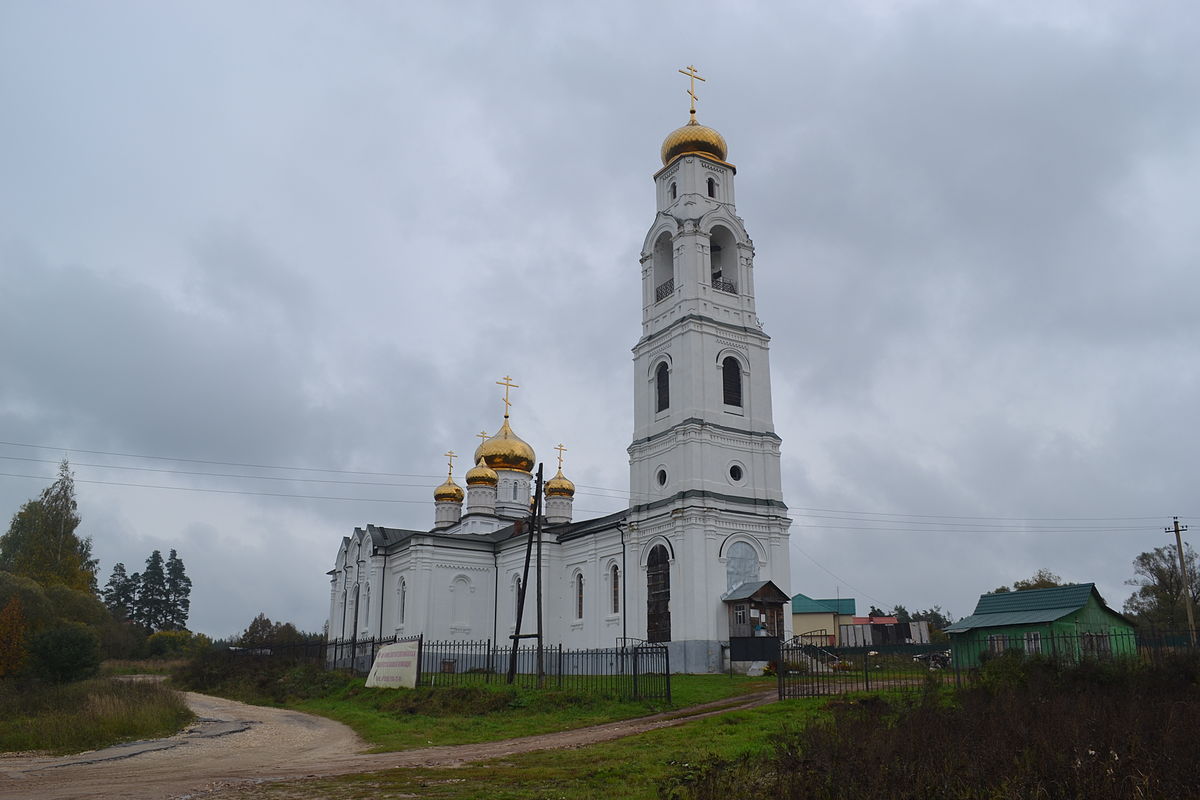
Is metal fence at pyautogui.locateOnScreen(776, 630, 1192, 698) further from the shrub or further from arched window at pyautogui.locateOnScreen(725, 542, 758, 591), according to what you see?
the shrub

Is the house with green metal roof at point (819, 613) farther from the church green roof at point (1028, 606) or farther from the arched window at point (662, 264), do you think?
the church green roof at point (1028, 606)

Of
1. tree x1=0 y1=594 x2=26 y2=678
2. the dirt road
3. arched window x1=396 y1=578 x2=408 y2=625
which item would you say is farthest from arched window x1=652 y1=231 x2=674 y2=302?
tree x1=0 y1=594 x2=26 y2=678

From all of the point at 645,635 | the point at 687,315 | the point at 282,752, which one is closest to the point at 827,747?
the point at 282,752

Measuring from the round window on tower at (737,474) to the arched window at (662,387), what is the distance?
361 cm

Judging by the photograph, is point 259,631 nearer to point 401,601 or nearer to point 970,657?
point 401,601

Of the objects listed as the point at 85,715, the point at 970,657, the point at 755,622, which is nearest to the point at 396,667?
the point at 85,715

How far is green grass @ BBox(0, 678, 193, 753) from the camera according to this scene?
1686 cm

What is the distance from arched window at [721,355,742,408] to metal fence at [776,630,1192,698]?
10.3 meters

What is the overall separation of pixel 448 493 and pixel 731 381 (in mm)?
22717

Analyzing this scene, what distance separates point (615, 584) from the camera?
3662cm

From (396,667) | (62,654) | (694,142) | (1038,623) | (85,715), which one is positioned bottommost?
(85,715)

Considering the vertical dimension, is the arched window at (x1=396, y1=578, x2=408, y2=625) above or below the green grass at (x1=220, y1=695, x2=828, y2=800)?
above

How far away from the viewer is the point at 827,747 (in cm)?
1005

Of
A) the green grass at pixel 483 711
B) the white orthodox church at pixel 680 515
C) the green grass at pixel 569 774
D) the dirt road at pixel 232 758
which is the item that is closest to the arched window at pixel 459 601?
the white orthodox church at pixel 680 515
